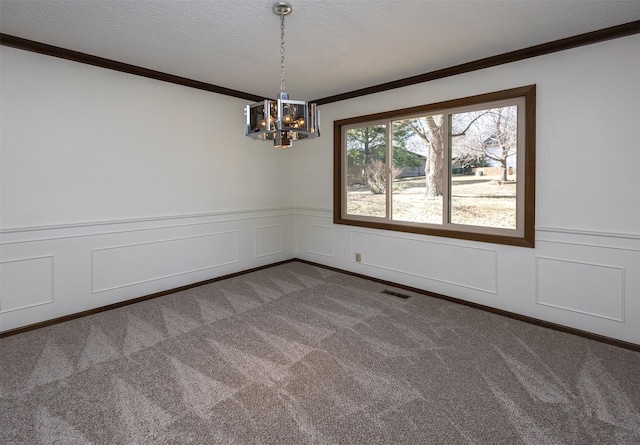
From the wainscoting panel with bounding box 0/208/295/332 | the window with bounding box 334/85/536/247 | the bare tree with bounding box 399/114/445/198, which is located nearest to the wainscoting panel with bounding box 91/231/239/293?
the wainscoting panel with bounding box 0/208/295/332

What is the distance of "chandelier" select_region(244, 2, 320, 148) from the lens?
7.14 feet

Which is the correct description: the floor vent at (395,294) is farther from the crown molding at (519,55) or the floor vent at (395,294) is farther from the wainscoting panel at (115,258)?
the crown molding at (519,55)

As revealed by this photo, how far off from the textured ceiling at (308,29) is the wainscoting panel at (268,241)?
7.92 feet

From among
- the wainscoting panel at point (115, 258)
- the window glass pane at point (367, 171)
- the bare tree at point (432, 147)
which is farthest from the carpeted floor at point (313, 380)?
the window glass pane at point (367, 171)

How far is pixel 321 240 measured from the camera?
5383 millimetres

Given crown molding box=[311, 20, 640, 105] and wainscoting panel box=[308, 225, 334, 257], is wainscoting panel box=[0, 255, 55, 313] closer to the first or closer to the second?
wainscoting panel box=[308, 225, 334, 257]

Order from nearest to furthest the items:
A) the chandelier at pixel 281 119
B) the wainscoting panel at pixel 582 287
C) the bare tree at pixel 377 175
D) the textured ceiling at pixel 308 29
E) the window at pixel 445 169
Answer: the chandelier at pixel 281 119 < the textured ceiling at pixel 308 29 < the wainscoting panel at pixel 582 287 < the window at pixel 445 169 < the bare tree at pixel 377 175

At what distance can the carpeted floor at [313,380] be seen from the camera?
1880 mm

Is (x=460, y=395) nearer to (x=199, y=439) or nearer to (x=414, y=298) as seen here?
(x=199, y=439)

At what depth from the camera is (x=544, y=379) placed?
2.35 m

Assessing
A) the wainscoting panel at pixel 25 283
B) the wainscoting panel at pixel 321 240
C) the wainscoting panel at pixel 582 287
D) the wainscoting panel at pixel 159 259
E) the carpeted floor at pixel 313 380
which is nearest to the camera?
the carpeted floor at pixel 313 380

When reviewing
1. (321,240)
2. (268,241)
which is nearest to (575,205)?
(321,240)

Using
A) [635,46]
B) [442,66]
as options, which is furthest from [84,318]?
[635,46]

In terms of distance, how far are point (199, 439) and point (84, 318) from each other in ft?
7.69
